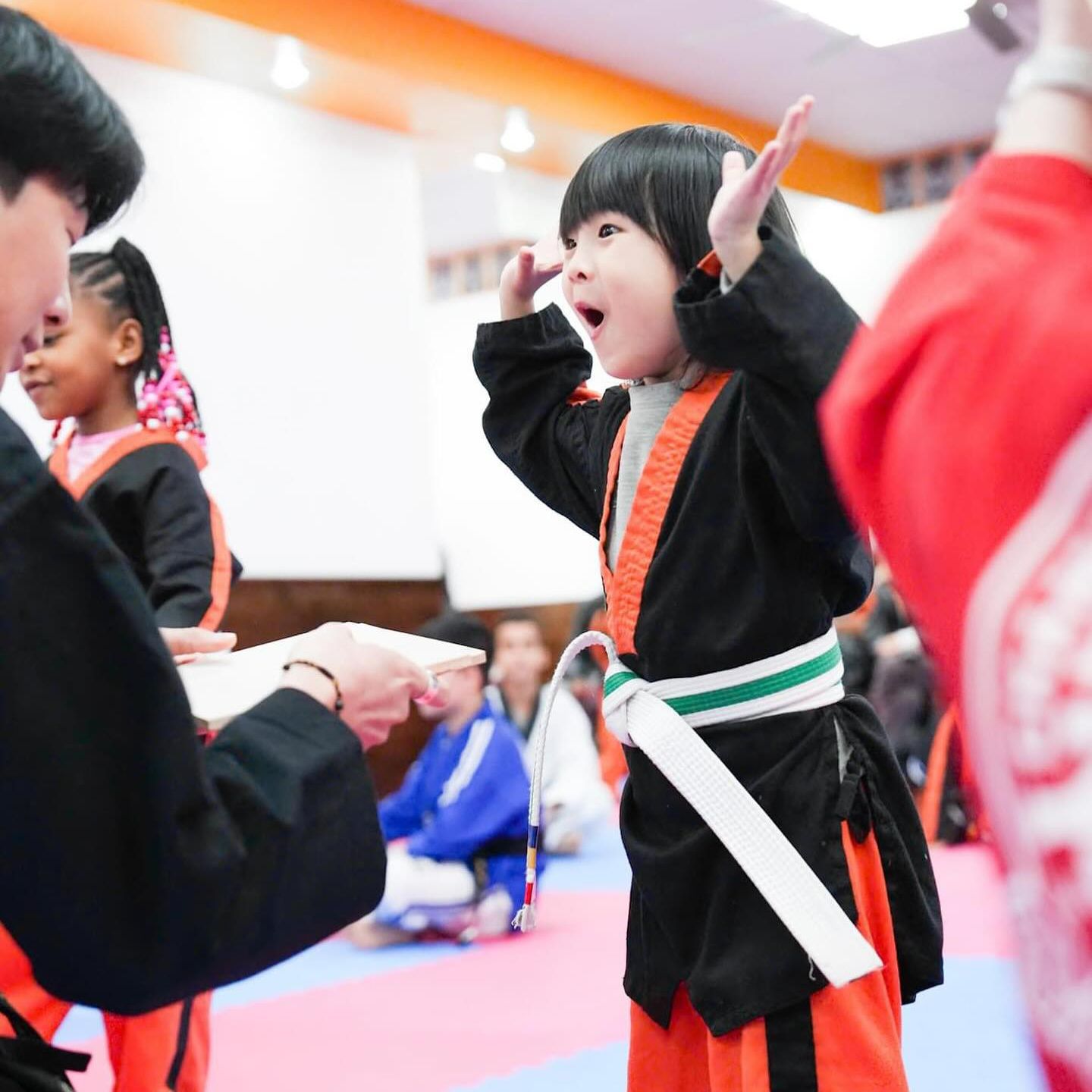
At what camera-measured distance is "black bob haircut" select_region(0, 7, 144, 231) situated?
1.06 metres

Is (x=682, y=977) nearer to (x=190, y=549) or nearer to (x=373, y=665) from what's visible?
(x=373, y=665)

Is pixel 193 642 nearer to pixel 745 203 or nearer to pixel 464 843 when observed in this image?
pixel 745 203

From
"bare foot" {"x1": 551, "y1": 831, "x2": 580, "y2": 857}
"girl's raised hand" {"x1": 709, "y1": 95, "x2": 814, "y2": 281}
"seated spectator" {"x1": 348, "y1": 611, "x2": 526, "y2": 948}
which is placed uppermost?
"girl's raised hand" {"x1": 709, "y1": 95, "x2": 814, "y2": 281}

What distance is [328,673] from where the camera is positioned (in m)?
1.13

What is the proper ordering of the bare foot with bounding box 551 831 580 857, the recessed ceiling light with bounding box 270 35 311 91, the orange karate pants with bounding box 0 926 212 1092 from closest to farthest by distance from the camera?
the orange karate pants with bounding box 0 926 212 1092, the recessed ceiling light with bounding box 270 35 311 91, the bare foot with bounding box 551 831 580 857

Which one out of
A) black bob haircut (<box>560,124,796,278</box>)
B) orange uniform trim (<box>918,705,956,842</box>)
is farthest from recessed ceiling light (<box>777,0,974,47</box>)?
black bob haircut (<box>560,124,796,278</box>)

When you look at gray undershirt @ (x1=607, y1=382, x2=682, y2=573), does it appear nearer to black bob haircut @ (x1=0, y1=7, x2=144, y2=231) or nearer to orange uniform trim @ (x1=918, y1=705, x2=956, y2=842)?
black bob haircut @ (x1=0, y1=7, x2=144, y2=231)

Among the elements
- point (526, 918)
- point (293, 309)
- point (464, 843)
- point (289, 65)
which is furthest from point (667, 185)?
point (293, 309)

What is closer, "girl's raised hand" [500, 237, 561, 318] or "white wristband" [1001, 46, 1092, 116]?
"white wristband" [1001, 46, 1092, 116]

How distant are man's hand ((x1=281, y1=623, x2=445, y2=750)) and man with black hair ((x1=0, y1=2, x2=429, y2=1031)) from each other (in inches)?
1.4

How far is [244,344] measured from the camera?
6.61 m

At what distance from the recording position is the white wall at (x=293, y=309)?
6320mm

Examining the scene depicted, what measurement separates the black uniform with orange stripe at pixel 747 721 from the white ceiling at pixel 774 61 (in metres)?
5.89

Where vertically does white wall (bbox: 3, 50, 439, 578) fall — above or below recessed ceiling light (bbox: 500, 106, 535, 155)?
below
